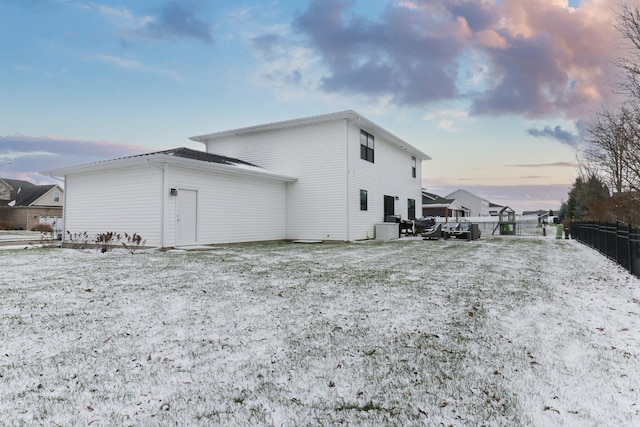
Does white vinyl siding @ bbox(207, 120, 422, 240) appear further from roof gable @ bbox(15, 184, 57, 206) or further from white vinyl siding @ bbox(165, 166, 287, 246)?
roof gable @ bbox(15, 184, 57, 206)

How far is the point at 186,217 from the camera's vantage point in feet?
40.2

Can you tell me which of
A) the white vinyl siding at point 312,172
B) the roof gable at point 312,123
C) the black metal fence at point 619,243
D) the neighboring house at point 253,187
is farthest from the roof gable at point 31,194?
the black metal fence at point 619,243

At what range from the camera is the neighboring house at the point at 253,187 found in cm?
1201

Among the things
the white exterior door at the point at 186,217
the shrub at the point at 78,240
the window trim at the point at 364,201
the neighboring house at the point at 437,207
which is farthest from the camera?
the neighboring house at the point at 437,207

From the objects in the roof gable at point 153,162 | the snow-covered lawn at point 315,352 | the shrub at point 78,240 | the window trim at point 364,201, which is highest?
the roof gable at point 153,162

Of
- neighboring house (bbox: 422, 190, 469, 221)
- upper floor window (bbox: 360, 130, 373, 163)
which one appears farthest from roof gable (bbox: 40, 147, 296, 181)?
neighboring house (bbox: 422, 190, 469, 221)

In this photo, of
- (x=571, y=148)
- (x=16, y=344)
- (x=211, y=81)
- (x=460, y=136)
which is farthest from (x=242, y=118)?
(x=571, y=148)

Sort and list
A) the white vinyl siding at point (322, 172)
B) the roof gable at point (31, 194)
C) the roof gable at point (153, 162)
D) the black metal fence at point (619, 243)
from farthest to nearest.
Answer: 1. the roof gable at point (31, 194)
2. the white vinyl siding at point (322, 172)
3. the roof gable at point (153, 162)
4. the black metal fence at point (619, 243)

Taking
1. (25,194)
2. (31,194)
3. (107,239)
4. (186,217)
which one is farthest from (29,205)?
(186,217)

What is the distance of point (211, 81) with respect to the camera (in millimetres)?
15328

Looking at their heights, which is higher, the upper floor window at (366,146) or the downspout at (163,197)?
the upper floor window at (366,146)

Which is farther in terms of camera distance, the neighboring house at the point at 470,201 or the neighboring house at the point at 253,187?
the neighboring house at the point at 470,201

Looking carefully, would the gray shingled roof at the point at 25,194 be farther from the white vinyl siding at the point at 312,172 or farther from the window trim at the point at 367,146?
the window trim at the point at 367,146

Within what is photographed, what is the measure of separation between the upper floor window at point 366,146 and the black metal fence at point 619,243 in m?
9.47
